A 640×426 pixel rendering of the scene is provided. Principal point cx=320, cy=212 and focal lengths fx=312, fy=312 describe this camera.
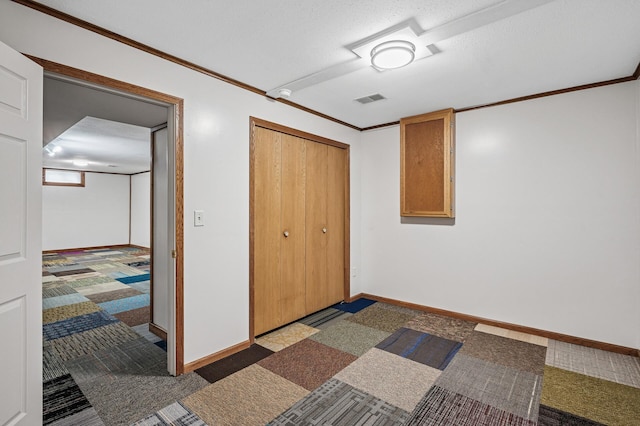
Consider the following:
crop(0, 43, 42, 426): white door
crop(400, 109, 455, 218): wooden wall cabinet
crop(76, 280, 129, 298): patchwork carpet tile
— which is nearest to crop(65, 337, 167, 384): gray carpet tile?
crop(0, 43, 42, 426): white door

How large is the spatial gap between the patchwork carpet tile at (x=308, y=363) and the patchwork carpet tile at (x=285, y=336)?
0.10m

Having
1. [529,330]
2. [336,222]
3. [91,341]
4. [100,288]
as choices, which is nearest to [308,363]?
[336,222]

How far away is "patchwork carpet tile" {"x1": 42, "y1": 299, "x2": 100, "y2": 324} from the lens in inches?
143

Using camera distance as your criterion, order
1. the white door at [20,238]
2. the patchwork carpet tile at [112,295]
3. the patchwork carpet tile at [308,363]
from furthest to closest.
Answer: the patchwork carpet tile at [112,295] < the patchwork carpet tile at [308,363] < the white door at [20,238]

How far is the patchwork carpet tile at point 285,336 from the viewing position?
2.91 metres

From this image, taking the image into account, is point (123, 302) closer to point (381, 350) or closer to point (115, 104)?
point (115, 104)

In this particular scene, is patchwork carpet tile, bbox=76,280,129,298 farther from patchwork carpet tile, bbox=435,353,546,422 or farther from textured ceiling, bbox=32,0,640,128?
patchwork carpet tile, bbox=435,353,546,422

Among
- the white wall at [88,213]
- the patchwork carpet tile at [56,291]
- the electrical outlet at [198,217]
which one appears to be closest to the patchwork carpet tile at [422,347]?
the electrical outlet at [198,217]

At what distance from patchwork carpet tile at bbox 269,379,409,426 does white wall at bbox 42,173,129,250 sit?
10144 mm

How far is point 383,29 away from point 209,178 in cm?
169

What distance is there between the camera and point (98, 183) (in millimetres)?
9664

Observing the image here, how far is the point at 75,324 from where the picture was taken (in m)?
3.45

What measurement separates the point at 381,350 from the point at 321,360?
1.88 ft

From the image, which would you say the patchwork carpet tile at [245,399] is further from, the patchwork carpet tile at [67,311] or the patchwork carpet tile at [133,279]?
the patchwork carpet tile at [133,279]
